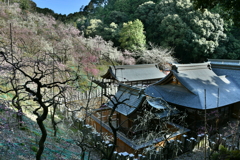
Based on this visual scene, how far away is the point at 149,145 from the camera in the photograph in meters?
6.14

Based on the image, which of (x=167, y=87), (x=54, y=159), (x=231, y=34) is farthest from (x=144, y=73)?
(x=231, y=34)

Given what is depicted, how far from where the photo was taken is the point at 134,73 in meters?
15.3

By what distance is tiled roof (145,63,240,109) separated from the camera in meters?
8.54

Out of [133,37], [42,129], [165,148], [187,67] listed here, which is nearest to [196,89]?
[187,67]

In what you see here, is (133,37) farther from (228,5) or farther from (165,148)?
(165,148)

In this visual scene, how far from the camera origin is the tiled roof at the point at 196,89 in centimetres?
854

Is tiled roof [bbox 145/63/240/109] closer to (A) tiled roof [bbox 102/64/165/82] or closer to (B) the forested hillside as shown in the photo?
(A) tiled roof [bbox 102/64/165/82]

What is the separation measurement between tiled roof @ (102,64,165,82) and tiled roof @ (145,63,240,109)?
4.13 m

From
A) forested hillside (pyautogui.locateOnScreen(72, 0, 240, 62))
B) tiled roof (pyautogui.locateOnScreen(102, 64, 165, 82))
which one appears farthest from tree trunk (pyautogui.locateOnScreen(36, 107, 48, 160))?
forested hillside (pyautogui.locateOnScreen(72, 0, 240, 62))

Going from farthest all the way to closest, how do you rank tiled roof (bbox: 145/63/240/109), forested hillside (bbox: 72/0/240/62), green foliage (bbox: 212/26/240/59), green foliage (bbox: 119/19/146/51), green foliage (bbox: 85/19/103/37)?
green foliage (bbox: 85/19/103/37) → green foliage (bbox: 119/19/146/51) → forested hillside (bbox: 72/0/240/62) → green foliage (bbox: 212/26/240/59) → tiled roof (bbox: 145/63/240/109)

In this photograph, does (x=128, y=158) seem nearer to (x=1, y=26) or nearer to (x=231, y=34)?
(x=1, y=26)

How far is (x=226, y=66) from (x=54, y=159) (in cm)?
1287

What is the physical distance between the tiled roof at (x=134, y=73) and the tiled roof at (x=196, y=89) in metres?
4.13

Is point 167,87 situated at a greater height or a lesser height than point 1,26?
lesser
